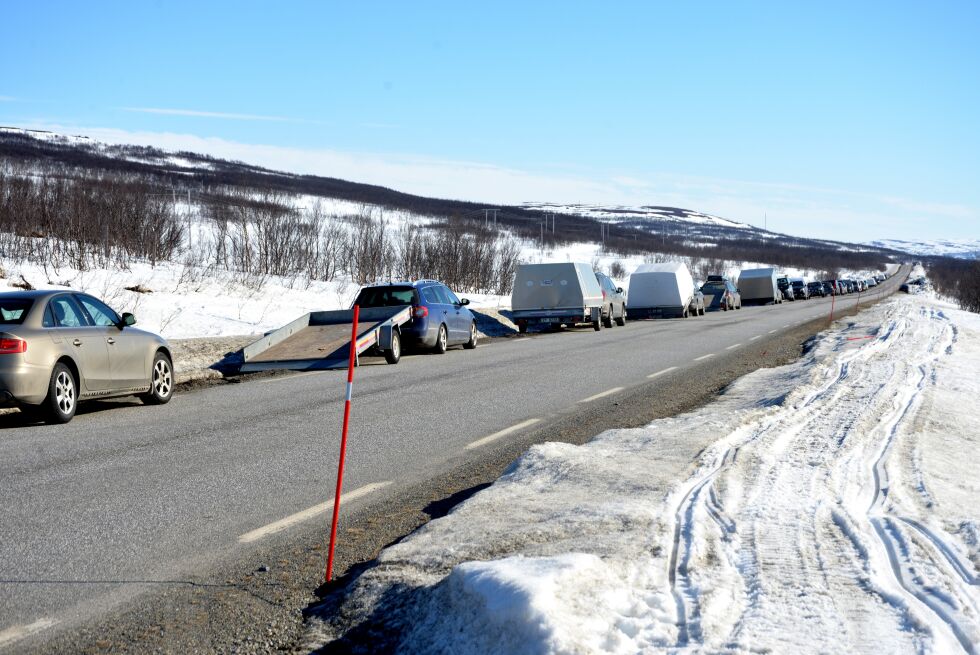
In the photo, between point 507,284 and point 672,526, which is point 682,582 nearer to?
point 672,526

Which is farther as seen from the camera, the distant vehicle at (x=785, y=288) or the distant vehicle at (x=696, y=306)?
the distant vehicle at (x=785, y=288)

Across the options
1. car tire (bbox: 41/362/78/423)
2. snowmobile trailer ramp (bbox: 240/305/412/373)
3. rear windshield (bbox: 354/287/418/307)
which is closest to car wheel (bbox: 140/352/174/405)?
car tire (bbox: 41/362/78/423)

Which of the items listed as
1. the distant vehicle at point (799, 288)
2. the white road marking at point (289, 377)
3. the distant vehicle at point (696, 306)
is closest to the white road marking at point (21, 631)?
the white road marking at point (289, 377)

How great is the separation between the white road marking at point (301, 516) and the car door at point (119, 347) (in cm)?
581

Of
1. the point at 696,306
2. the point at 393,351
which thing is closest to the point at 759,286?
the point at 696,306

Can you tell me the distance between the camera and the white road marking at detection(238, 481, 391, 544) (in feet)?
19.0

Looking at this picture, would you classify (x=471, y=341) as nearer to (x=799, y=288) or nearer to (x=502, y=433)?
(x=502, y=433)

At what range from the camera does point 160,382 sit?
41.5ft

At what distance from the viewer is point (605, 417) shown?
10.7 metres

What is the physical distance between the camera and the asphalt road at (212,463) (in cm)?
513

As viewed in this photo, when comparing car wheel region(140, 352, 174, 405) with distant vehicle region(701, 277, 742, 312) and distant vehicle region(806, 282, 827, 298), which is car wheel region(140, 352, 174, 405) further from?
distant vehicle region(806, 282, 827, 298)

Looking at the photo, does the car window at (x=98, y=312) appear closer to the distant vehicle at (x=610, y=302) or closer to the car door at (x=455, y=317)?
the car door at (x=455, y=317)

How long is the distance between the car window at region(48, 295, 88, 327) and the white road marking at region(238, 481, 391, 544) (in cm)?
571

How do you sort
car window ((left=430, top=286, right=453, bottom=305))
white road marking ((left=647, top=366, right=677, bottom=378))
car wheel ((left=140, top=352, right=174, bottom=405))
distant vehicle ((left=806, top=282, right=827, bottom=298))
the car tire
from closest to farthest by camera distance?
1. the car tire
2. car wheel ((left=140, top=352, right=174, bottom=405))
3. white road marking ((left=647, top=366, right=677, bottom=378))
4. car window ((left=430, top=286, right=453, bottom=305))
5. distant vehicle ((left=806, top=282, right=827, bottom=298))
